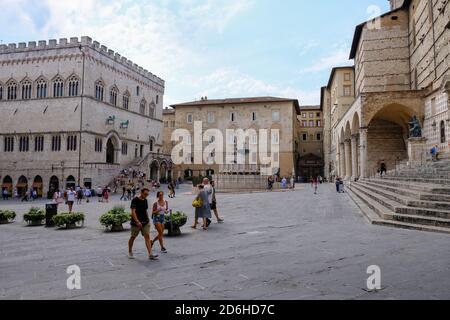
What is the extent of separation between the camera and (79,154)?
1242 inches

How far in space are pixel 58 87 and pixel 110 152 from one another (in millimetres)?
8576

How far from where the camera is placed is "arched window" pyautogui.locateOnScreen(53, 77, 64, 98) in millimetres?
32594

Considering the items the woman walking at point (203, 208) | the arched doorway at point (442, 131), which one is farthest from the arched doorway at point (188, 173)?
the woman walking at point (203, 208)

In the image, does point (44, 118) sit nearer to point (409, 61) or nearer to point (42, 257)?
point (42, 257)

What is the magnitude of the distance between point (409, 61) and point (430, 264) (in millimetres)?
29738

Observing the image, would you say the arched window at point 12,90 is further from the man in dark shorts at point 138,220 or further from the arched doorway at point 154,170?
the man in dark shorts at point 138,220

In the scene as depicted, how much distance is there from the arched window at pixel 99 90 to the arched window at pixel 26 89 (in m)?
7.08

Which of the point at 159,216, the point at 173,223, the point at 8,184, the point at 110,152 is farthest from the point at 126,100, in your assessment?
the point at 159,216

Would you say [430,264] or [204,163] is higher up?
[204,163]

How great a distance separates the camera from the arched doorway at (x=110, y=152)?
36.3 m

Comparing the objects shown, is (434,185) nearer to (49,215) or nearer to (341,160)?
(49,215)

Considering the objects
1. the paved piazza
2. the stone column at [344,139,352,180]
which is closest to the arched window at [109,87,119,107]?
the stone column at [344,139,352,180]
